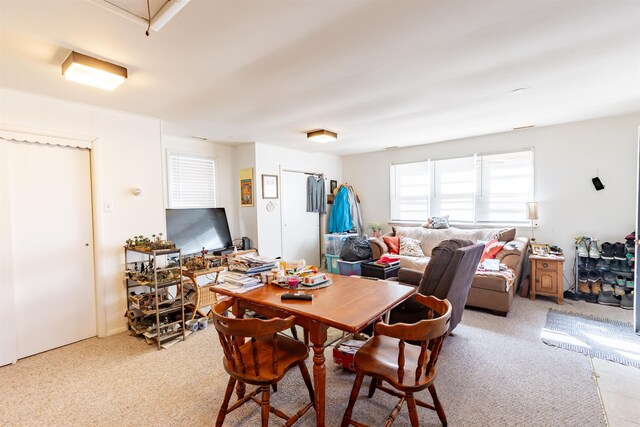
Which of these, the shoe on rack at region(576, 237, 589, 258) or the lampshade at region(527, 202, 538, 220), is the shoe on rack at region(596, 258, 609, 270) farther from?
the lampshade at region(527, 202, 538, 220)

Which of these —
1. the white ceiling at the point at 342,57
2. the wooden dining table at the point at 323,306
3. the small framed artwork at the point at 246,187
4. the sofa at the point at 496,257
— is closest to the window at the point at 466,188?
the sofa at the point at 496,257

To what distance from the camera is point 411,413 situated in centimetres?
155

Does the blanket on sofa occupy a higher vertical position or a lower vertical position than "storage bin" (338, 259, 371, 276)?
higher

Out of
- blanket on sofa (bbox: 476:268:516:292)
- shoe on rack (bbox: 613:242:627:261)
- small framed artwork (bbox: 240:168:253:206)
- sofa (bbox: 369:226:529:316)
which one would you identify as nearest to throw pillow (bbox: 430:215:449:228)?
sofa (bbox: 369:226:529:316)

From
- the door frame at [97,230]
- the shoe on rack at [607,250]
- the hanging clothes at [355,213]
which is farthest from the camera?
the hanging clothes at [355,213]

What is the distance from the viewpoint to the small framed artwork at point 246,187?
4.95m

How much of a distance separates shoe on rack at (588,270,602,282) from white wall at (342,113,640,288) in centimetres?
30

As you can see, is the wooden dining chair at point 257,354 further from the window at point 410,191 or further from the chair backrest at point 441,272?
the window at point 410,191

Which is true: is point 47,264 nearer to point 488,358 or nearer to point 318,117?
point 318,117

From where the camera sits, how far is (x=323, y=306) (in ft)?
5.67

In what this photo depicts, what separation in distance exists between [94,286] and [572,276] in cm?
603

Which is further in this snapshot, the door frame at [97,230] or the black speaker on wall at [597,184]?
the black speaker on wall at [597,184]

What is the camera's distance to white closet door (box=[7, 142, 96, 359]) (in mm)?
2707

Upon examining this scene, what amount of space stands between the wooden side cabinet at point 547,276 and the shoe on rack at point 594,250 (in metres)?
0.43
